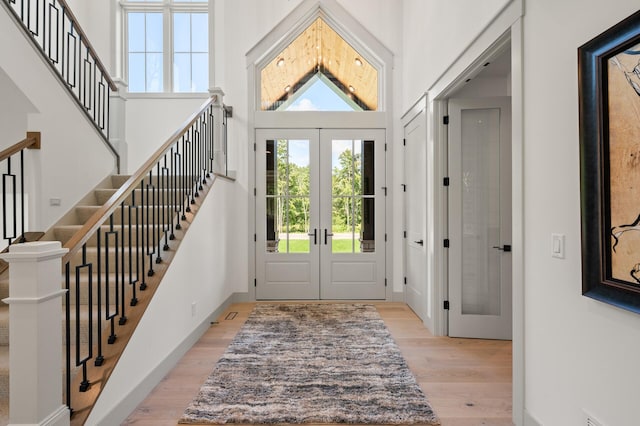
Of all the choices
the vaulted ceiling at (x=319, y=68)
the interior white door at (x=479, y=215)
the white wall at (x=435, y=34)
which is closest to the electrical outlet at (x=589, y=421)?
the interior white door at (x=479, y=215)

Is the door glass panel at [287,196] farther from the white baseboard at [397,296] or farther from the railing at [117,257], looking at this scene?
the white baseboard at [397,296]

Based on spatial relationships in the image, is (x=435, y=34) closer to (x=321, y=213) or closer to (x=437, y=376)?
(x=321, y=213)

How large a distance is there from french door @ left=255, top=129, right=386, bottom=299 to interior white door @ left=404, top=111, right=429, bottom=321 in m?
0.43

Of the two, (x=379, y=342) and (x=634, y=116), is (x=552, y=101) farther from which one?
(x=379, y=342)

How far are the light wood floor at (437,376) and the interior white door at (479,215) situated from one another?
0.98 feet

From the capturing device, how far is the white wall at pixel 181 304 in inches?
87.4

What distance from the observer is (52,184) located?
3.59 metres

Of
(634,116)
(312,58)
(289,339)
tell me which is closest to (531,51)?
(634,116)

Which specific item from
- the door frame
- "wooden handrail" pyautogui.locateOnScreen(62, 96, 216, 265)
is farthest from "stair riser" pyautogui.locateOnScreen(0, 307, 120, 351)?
the door frame

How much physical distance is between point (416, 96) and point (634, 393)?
366cm

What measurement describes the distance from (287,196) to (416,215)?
179 cm

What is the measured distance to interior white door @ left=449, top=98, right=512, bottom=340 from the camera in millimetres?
3668

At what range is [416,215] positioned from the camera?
4484 millimetres

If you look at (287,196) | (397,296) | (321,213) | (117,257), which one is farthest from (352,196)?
(117,257)
